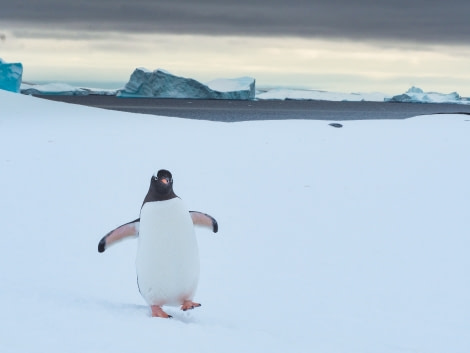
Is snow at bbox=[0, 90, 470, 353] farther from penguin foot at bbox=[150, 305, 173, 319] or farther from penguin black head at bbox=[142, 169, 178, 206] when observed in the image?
penguin black head at bbox=[142, 169, 178, 206]

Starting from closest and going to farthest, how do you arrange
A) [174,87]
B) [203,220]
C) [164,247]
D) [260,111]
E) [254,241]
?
[164,247] < [203,220] < [254,241] < [260,111] < [174,87]

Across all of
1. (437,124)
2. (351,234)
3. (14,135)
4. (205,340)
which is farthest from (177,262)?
(437,124)

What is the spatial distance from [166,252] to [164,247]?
1.3 inches

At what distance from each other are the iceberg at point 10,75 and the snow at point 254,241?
24.0m

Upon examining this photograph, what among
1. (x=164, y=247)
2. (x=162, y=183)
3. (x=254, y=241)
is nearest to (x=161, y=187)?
(x=162, y=183)

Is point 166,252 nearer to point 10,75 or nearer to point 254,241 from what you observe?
point 254,241

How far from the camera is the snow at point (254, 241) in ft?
12.9

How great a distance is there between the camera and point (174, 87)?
81.6 metres

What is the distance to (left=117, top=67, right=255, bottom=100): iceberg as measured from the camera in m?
79.1

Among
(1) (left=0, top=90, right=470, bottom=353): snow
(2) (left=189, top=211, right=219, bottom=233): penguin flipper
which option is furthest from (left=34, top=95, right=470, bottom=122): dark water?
(2) (left=189, top=211, right=219, bottom=233): penguin flipper

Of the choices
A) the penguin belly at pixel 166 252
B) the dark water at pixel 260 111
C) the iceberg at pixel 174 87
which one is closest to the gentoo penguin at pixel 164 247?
the penguin belly at pixel 166 252

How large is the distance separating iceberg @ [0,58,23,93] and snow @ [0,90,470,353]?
78.7 feet

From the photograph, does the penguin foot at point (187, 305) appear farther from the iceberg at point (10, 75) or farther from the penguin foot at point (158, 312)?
the iceberg at point (10, 75)

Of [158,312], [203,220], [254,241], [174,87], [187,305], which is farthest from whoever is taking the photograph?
[174,87]
